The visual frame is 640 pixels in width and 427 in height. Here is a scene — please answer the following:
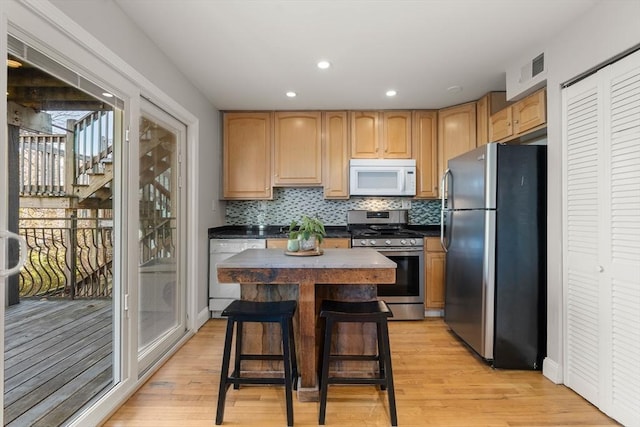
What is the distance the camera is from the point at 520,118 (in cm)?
265

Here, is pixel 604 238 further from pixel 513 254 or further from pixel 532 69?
pixel 532 69

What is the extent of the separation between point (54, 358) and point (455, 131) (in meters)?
3.97

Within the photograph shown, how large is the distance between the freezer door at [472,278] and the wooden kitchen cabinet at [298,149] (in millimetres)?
1684

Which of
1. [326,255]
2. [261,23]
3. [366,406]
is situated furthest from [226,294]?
[261,23]

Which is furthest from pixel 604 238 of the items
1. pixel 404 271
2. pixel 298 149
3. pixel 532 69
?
pixel 298 149

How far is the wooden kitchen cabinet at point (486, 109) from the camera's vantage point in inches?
128

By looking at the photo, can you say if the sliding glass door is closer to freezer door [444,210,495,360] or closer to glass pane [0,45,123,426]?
glass pane [0,45,123,426]

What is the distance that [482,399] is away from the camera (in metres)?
2.05

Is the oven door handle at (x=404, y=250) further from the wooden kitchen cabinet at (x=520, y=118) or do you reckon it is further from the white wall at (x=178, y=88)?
the white wall at (x=178, y=88)

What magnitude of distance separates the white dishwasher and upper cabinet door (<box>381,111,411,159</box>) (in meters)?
1.81

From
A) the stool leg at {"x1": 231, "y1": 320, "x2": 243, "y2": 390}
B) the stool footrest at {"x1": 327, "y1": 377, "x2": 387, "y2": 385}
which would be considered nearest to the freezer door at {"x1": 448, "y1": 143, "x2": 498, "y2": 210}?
the stool footrest at {"x1": 327, "y1": 377, "x2": 387, "y2": 385}

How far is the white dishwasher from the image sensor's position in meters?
3.51

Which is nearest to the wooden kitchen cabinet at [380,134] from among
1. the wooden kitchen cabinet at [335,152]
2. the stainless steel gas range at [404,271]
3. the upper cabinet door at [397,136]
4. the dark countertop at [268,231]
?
the upper cabinet door at [397,136]

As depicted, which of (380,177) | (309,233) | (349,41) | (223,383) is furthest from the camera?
(380,177)
